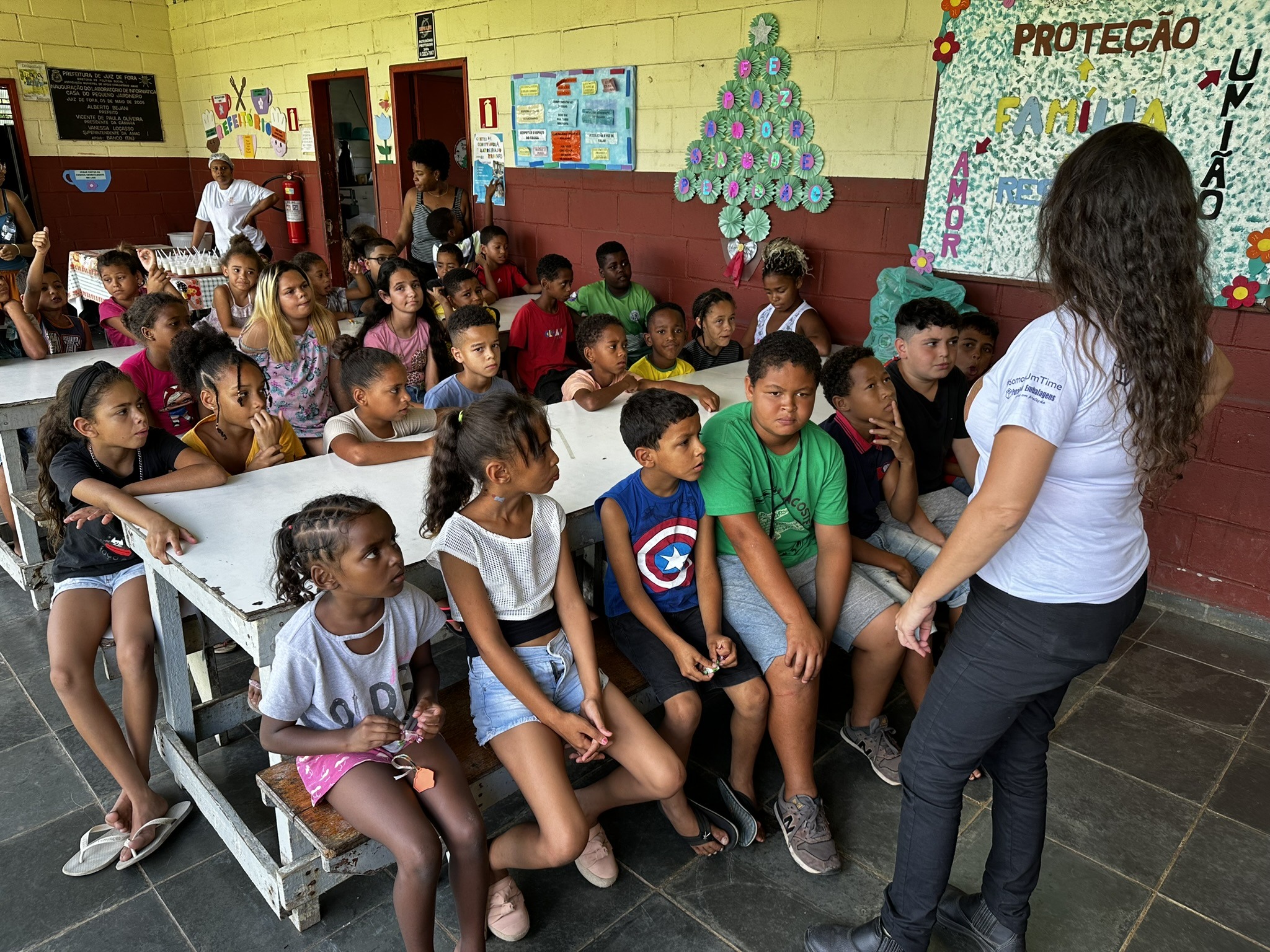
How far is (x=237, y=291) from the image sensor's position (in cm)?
406

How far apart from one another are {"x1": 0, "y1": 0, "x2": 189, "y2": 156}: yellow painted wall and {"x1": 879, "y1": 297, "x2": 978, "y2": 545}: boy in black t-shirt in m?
8.61

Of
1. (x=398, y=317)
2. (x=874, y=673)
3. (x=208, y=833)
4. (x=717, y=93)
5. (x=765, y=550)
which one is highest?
(x=717, y=93)

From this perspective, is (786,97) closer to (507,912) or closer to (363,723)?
(363,723)

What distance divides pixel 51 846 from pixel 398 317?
217cm

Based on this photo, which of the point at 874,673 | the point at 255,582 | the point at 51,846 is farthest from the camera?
the point at 874,673

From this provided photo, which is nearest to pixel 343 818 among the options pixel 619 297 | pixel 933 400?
pixel 933 400

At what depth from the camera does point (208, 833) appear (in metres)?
2.05

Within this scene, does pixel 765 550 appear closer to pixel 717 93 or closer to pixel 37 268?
pixel 717 93

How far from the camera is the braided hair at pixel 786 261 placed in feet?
13.1

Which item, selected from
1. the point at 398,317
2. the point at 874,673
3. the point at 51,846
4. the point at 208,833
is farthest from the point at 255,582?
the point at 398,317

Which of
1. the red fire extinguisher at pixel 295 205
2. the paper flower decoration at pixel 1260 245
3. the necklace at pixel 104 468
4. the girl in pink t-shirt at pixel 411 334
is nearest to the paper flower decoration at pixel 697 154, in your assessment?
the girl in pink t-shirt at pixel 411 334

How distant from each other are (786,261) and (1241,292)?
1748 millimetres

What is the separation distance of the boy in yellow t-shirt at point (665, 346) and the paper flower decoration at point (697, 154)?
1356mm

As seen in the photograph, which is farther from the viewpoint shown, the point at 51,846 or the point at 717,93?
the point at 717,93
